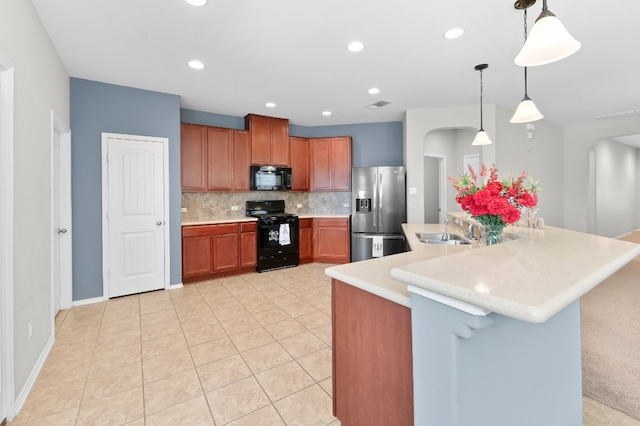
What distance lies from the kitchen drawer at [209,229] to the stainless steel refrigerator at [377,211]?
6.77 feet

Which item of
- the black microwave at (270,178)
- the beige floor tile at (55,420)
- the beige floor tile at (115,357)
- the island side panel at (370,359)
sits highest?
the black microwave at (270,178)

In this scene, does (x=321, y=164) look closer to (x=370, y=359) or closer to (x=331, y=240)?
(x=331, y=240)

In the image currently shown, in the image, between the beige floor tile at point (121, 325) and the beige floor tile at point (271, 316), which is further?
the beige floor tile at point (271, 316)

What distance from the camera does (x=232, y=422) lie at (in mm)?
1693

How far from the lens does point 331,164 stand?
18.8 ft

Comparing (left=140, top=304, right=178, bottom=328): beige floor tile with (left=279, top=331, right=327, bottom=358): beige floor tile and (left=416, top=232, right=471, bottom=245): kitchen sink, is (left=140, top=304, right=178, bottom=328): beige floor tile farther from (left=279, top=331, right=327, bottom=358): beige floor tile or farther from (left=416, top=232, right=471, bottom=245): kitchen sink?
(left=416, top=232, right=471, bottom=245): kitchen sink

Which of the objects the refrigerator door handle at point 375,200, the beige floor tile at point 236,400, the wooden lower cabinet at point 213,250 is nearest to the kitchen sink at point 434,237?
the refrigerator door handle at point 375,200

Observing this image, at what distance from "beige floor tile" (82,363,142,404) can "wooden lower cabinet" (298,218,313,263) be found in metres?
3.41

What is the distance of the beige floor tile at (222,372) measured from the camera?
2043 millimetres

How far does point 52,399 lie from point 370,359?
2.06 meters

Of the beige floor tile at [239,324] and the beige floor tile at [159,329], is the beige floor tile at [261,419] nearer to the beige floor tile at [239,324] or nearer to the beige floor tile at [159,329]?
the beige floor tile at [239,324]

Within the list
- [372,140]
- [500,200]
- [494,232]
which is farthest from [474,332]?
[372,140]

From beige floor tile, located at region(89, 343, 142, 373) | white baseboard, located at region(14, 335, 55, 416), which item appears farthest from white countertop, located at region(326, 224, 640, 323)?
white baseboard, located at region(14, 335, 55, 416)

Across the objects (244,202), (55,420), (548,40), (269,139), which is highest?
(269,139)
